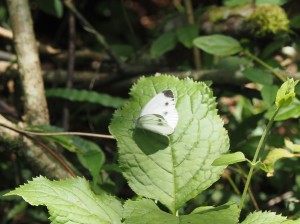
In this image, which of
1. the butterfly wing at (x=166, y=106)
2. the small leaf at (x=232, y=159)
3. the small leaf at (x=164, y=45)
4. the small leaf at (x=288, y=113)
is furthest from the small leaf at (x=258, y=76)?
the small leaf at (x=232, y=159)

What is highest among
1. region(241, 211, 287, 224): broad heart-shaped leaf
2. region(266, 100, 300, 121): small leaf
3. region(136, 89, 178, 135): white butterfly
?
region(136, 89, 178, 135): white butterfly

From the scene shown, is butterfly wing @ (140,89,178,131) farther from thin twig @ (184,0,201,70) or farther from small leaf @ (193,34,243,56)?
thin twig @ (184,0,201,70)

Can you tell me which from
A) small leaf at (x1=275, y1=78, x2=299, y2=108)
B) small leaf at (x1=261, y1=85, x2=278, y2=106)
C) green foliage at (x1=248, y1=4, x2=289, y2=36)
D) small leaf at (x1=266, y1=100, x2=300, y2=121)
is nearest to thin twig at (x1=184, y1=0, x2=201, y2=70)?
green foliage at (x1=248, y1=4, x2=289, y2=36)

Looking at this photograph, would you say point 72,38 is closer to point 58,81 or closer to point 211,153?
point 58,81

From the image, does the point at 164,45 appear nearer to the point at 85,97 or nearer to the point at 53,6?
the point at 85,97

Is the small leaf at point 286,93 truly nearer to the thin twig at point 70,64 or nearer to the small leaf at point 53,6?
the thin twig at point 70,64

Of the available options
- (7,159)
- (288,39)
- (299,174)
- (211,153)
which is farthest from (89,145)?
(288,39)

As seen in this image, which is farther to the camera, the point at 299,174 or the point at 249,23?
the point at 249,23
